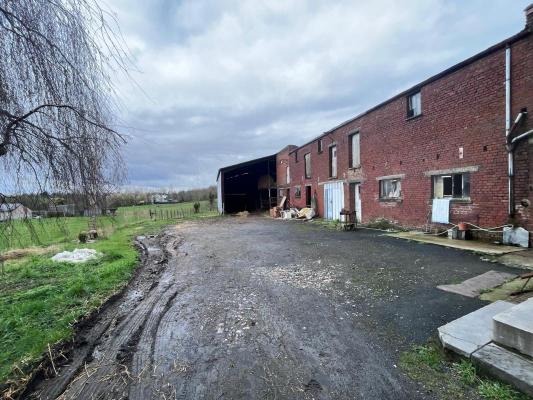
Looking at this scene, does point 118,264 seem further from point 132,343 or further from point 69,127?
point 69,127

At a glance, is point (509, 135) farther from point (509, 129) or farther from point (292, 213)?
point (292, 213)

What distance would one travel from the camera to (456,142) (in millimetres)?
8633

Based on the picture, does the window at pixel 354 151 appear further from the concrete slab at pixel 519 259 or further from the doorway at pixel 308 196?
the concrete slab at pixel 519 259

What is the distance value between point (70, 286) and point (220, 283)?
281 cm

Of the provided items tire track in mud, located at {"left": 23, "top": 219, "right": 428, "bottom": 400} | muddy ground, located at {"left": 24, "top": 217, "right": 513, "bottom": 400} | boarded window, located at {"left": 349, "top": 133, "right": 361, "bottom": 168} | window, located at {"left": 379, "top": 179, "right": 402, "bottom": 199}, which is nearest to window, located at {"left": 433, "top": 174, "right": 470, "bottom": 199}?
window, located at {"left": 379, "top": 179, "right": 402, "bottom": 199}

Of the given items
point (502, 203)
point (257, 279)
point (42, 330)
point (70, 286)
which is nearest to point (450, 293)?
point (257, 279)

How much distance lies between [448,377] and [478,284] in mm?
2787

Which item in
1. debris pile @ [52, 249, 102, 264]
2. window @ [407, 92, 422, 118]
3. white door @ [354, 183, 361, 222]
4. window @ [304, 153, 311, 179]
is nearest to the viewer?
debris pile @ [52, 249, 102, 264]

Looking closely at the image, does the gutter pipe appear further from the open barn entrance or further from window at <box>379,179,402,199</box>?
the open barn entrance

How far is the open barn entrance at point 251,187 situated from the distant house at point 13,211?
24673 millimetres

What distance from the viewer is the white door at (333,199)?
614 inches

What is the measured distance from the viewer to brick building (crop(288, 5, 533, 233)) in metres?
6.96

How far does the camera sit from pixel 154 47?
2508 millimetres

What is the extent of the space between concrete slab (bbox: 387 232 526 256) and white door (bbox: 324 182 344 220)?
5.93 meters
